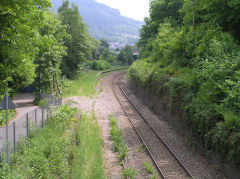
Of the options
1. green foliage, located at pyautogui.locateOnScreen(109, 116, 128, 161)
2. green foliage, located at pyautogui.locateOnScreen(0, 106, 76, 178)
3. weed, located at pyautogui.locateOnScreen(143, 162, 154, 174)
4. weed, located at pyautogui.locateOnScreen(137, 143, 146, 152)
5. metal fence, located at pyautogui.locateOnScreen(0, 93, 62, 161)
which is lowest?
weed, located at pyautogui.locateOnScreen(143, 162, 154, 174)

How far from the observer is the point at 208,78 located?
14297 millimetres

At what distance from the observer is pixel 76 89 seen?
36281mm

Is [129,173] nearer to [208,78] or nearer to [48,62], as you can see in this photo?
[208,78]

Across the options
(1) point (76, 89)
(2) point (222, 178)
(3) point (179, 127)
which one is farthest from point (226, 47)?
(1) point (76, 89)

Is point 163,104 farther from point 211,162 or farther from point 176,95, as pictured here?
point 211,162

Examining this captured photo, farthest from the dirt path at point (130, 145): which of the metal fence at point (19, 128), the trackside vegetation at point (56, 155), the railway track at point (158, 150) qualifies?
the metal fence at point (19, 128)

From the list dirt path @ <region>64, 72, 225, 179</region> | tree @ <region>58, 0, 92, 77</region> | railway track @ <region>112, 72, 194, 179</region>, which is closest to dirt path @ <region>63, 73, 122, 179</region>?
dirt path @ <region>64, 72, 225, 179</region>

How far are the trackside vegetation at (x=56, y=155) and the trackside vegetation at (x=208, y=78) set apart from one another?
206 inches

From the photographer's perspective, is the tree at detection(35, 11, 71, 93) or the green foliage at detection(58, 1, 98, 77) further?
the green foliage at detection(58, 1, 98, 77)

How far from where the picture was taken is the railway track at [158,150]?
11.9 meters

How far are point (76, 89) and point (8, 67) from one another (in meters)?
24.4

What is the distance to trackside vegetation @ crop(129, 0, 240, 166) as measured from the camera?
11734 millimetres

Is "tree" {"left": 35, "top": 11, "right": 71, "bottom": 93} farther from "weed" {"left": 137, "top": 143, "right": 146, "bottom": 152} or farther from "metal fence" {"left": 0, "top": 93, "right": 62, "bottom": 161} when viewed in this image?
"weed" {"left": 137, "top": 143, "right": 146, "bottom": 152}

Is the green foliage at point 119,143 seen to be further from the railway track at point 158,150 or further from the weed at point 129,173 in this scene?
the weed at point 129,173
